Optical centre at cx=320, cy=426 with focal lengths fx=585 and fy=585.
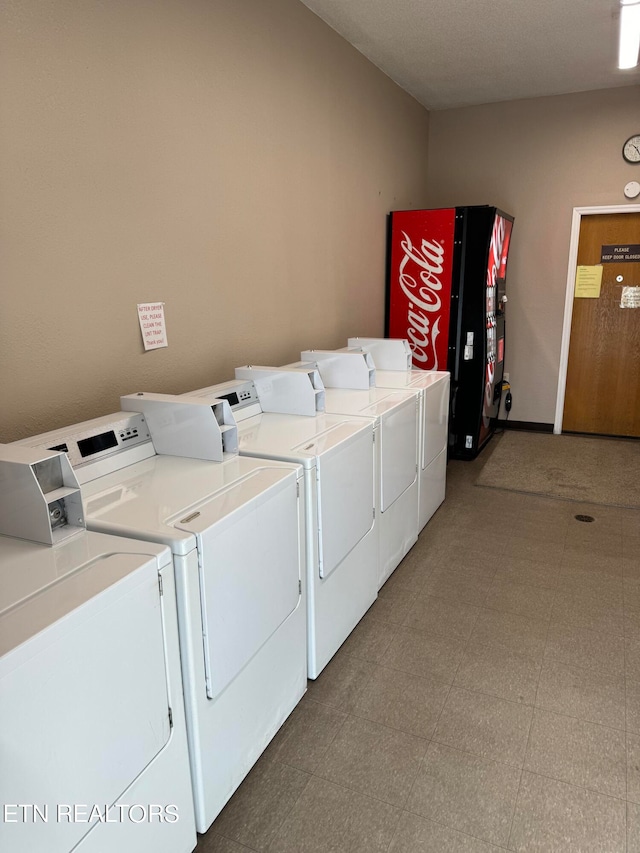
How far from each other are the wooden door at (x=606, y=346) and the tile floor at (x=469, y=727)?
9.00 ft

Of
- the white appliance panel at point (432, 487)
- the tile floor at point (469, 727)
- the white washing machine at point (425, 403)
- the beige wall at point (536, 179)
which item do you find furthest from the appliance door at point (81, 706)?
the beige wall at point (536, 179)

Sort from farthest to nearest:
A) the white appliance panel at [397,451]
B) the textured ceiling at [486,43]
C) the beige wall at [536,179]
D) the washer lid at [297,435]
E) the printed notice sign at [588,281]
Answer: the printed notice sign at [588,281], the beige wall at [536,179], the textured ceiling at [486,43], the white appliance panel at [397,451], the washer lid at [297,435]

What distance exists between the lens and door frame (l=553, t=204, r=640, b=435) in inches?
202

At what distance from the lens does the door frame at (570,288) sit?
512cm

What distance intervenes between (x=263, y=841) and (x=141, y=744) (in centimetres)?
59

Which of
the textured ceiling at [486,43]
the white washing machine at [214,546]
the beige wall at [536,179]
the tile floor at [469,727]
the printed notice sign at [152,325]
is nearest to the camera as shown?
the white washing machine at [214,546]

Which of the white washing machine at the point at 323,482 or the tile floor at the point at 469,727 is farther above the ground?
the white washing machine at the point at 323,482

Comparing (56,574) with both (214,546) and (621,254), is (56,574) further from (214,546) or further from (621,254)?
(621,254)

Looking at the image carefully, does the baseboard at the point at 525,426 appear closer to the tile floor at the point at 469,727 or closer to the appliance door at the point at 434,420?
the appliance door at the point at 434,420

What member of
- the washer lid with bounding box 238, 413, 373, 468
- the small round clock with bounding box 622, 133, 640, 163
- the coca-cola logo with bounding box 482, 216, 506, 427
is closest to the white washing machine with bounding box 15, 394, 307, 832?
the washer lid with bounding box 238, 413, 373, 468

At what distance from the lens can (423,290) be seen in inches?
189

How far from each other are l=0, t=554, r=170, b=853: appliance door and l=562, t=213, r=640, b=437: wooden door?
5217mm

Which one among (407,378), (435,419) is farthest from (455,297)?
(435,419)

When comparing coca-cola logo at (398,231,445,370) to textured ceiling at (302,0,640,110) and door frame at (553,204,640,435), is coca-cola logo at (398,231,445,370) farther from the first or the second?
door frame at (553,204,640,435)
